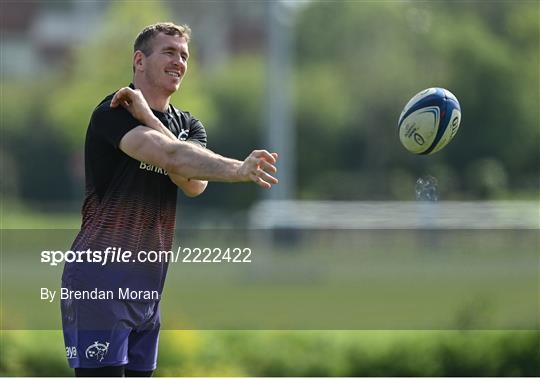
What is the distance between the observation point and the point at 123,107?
245 inches

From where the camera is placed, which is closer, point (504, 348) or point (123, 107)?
point (123, 107)

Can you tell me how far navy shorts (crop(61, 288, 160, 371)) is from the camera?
627cm

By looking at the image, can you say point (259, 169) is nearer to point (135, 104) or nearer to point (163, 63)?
point (135, 104)

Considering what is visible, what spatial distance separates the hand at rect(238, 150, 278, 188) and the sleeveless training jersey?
772 millimetres

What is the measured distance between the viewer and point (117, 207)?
251 inches

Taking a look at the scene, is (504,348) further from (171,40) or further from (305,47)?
(305,47)

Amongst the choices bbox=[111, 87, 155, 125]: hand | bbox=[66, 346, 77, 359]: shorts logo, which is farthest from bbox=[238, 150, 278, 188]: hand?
bbox=[66, 346, 77, 359]: shorts logo

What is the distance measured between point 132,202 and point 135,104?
1.89 feet

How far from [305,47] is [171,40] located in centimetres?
4128

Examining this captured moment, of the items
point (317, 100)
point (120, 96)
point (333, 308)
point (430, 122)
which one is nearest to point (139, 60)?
point (120, 96)

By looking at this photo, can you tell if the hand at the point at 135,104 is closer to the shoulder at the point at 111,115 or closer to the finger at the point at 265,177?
the shoulder at the point at 111,115

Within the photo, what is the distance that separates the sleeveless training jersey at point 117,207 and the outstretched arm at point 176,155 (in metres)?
0.07

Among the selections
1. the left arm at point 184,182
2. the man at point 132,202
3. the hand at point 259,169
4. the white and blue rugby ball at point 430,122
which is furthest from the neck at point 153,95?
the white and blue rugby ball at point 430,122

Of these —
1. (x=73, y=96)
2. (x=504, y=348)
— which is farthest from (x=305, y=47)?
(x=504, y=348)
